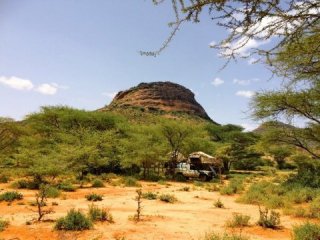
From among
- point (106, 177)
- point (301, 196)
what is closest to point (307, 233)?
point (301, 196)

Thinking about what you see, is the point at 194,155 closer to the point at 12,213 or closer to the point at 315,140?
the point at 315,140

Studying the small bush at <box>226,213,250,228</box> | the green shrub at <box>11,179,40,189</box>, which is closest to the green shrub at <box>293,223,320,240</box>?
the small bush at <box>226,213,250,228</box>

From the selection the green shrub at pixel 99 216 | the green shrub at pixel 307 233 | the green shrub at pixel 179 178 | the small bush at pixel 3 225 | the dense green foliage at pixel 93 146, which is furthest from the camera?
the green shrub at pixel 179 178

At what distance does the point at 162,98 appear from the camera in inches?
5359

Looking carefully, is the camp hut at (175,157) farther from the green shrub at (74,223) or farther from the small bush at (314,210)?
the green shrub at (74,223)

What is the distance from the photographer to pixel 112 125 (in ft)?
147

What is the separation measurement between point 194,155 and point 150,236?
2748 cm

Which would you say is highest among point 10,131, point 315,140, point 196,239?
point 10,131

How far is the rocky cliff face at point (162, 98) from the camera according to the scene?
129300 mm

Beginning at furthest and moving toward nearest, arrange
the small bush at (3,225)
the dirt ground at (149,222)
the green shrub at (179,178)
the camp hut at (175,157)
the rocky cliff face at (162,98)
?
1. the rocky cliff face at (162,98)
2. the camp hut at (175,157)
3. the green shrub at (179,178)
4. the small bush at (3,225)
5. the dirt ground at (149,222)

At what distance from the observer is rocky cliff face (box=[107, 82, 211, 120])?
5091 inches

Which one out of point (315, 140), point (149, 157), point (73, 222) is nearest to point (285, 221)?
point (73, 222)

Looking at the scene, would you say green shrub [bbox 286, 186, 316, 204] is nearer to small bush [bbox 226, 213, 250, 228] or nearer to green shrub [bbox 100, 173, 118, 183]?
small bush [bbox 226, 213, 250, 228]

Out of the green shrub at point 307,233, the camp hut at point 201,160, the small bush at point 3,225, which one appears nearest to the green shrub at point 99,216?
the small bush at point 3,225
